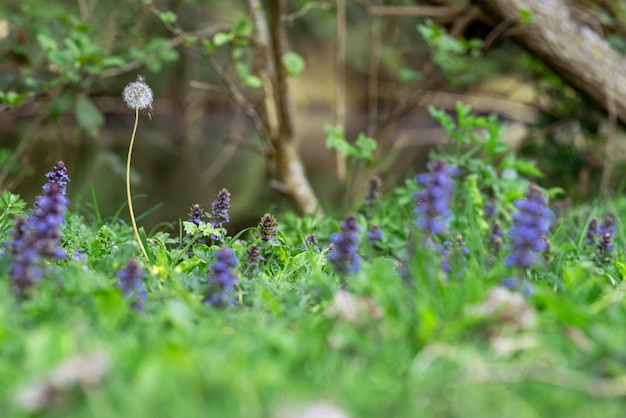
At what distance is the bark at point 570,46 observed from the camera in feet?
14.6

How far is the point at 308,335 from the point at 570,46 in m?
3.60

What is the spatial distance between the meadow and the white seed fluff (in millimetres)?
327

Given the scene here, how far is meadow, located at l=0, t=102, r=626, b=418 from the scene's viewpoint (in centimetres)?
132

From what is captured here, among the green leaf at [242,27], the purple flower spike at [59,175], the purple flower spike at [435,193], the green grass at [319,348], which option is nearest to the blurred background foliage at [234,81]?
the green leaf at [242,27]

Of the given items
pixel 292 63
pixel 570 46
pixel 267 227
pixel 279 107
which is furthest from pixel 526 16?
pixel 267 227

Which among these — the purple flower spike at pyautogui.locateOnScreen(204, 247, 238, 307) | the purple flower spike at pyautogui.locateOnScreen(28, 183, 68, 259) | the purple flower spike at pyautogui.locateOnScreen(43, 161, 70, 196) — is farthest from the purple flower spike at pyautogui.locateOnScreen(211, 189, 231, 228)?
the purple flower spike at pyautogui.locateOnScreen(28, 183, 68, 259)

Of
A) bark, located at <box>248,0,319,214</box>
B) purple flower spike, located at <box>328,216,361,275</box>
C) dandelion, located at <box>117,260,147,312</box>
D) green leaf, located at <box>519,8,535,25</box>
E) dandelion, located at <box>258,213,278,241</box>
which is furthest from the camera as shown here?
bark, located at <box>248,0,319,214</box>

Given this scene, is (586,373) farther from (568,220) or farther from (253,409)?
(568,220)

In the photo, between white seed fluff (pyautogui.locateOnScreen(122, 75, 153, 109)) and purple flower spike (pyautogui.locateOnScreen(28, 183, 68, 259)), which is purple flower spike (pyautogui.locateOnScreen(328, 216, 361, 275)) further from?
white seed fluff (pyautogui.locateOnScreen(122, 75, 153, 109))

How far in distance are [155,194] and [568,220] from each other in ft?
16.9

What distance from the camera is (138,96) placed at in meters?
2.32

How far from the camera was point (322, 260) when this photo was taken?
2.48 m

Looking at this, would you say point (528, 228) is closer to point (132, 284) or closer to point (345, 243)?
point (345, 243)

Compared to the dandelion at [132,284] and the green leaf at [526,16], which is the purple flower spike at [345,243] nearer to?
the dandelion at [132,284]
